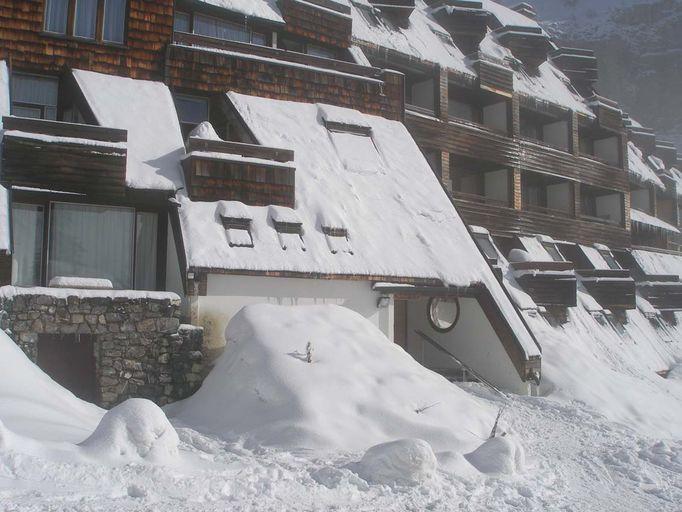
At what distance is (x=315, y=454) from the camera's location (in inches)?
315

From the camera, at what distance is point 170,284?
43.9 feet

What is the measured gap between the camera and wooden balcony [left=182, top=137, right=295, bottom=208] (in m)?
13.5

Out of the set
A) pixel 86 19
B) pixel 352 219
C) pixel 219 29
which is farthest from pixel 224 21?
pixel 352 219

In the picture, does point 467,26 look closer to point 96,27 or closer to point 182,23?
point 182,23

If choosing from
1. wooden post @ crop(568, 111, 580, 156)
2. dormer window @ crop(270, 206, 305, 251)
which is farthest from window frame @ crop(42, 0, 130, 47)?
wooden post @ crop(568, 111, 580, 156)

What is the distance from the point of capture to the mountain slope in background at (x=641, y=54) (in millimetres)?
82562

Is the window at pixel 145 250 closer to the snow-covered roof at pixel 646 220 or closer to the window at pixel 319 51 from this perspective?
the window at pixel 319 51

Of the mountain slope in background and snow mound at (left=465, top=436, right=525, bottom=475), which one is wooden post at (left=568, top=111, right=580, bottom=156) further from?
the mountain slope in background

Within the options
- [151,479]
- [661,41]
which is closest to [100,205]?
[151,479]

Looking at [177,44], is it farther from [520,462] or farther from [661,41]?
[661,41]

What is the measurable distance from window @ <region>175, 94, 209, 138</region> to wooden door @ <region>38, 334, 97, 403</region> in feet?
23.8

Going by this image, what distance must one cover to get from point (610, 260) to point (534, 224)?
5152 mm

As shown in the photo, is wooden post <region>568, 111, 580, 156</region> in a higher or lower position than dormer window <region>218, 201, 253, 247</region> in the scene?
higher

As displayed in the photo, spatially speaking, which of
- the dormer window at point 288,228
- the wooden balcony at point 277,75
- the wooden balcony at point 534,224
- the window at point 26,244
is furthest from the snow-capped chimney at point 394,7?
the window at point 26,244
